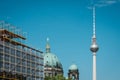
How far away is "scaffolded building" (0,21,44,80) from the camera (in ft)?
527

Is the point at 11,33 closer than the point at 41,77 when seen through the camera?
Yes

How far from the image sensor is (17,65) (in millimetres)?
169750

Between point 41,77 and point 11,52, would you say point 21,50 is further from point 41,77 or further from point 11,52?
point 41,77

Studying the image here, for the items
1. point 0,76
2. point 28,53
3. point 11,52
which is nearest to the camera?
point 0,76

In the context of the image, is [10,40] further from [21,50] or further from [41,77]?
[41,77]

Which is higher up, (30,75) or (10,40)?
(10,40)

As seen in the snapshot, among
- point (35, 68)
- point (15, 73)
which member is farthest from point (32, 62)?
point (15, 73)

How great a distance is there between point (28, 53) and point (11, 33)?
495 inches

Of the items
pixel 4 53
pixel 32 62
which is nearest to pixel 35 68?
pixel 32 62

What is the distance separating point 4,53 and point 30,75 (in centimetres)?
2335

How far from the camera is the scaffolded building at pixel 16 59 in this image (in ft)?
527

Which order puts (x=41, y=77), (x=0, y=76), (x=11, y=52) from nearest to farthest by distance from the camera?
(x=0, y=76) → (x=11, y=52) → (x=41, y=77)

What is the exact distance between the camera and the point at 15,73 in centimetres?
16738

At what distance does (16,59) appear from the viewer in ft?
557
